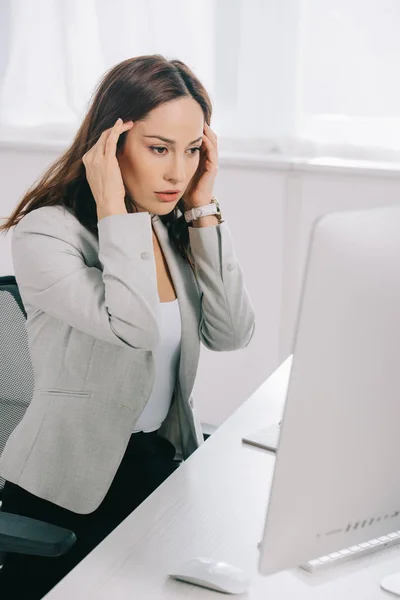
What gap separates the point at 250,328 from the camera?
1538 millimetres

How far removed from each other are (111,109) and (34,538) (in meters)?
0.73

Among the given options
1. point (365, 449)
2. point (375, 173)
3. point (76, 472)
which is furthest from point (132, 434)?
point (375, 173)

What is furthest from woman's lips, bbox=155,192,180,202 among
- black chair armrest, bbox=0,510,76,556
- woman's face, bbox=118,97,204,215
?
black chair armrest, bbox=0,510,76,556

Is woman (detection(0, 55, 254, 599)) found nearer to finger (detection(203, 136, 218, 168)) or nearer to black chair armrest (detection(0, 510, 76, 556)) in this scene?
finger (detection(203, 136, 218, 168))

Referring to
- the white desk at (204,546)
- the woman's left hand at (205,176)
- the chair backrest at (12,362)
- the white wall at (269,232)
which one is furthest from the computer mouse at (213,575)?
the white wall at (269,232)

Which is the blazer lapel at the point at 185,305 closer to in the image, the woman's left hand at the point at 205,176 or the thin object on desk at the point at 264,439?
the woman's left hand at the point at 205,176

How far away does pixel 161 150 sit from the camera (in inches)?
53.6

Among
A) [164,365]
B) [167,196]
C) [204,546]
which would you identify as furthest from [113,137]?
[204,546]

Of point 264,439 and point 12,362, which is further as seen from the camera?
point 12,362

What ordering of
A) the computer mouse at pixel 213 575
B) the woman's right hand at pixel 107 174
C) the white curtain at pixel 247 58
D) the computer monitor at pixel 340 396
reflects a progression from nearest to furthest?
the computer monitor at pixel 340 396 < the computer mouse at pixel 213 575 < the woman's right hand at pixel 107 174 < the white curtain at pixel 247 58

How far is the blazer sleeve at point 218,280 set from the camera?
1.43 m

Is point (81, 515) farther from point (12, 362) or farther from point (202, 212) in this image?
point (202, 212)

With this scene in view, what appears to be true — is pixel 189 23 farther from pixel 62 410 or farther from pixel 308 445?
pixel 308 445

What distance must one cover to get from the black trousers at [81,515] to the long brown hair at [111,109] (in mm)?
415
